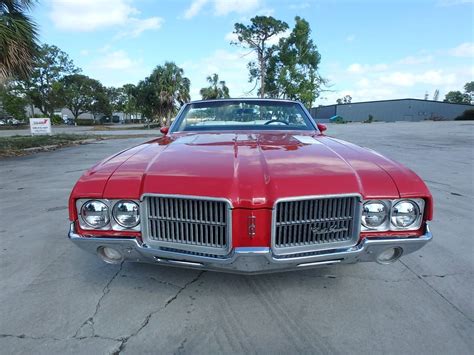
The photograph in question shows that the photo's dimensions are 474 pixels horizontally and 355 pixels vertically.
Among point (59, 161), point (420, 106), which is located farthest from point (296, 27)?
point (59, 161)

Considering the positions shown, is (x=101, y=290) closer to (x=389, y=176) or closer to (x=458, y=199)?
(x=389, y=176)

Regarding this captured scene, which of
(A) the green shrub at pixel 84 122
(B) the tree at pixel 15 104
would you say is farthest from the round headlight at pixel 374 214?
(A) the green shrub at pixel 84 122

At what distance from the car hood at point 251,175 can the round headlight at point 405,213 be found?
8 centimetres

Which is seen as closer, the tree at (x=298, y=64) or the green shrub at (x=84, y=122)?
the tree at (x=298, y=64)

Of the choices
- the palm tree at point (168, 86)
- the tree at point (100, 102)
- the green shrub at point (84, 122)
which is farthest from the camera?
the green shrub at point (84, 122)

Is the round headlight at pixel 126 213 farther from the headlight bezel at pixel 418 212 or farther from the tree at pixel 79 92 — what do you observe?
the tree at pixel 79 92

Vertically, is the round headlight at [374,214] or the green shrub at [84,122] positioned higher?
the round headlight at [374,214]

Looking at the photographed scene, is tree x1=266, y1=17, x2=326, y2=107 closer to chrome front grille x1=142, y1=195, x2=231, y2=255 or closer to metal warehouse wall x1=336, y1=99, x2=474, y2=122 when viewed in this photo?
metal warehouse wall x1=336, y1=99, x2=474, y2=122

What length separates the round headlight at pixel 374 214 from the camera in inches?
75.5

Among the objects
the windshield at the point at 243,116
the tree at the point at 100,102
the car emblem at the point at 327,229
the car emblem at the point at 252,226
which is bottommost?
the car emblem at the point at 327,229

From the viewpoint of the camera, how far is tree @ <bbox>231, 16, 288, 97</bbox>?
4209cm

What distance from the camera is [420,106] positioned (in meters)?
55.9

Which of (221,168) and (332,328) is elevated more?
(221,168)

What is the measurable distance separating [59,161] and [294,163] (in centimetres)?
926
